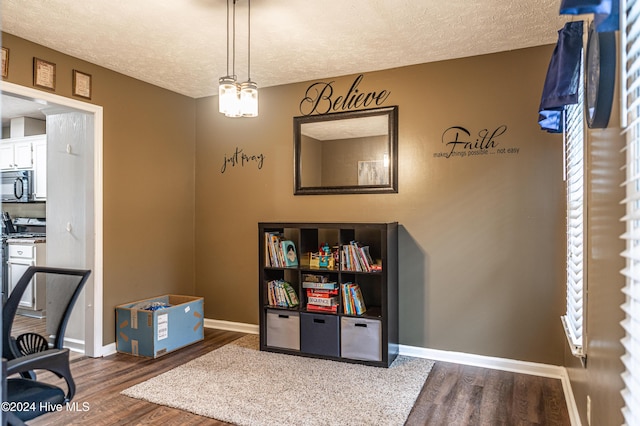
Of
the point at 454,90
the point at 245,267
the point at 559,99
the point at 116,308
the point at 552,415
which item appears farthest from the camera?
the point at 245,267

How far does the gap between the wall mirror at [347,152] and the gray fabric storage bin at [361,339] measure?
112 cm

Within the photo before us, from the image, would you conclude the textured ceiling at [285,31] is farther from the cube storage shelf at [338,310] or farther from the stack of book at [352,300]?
the stack of book at [352,300]

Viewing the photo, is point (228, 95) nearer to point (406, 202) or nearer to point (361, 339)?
point (406, 202)

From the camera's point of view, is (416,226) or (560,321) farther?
(416,226)

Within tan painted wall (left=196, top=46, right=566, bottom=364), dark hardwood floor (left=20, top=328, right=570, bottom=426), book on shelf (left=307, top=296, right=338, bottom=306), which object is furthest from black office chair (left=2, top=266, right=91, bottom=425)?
tan painted wall (left=196, top=46, right=566, bottom=364)

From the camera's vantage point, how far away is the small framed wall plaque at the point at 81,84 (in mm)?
3438

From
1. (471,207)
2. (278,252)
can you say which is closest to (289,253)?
(278,252)

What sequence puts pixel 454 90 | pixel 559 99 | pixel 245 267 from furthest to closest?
pixel 245 267, pixel 454 90, pixel 559 99

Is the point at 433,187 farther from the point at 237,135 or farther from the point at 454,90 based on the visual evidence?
the point at 237,135

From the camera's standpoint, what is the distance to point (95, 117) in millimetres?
3592

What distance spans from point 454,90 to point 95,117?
9.71 ft

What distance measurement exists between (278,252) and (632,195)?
2.89 metres

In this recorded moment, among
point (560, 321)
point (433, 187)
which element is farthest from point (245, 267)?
point (560, 321)

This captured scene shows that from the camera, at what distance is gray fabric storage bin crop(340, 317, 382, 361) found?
3350 millimetres
